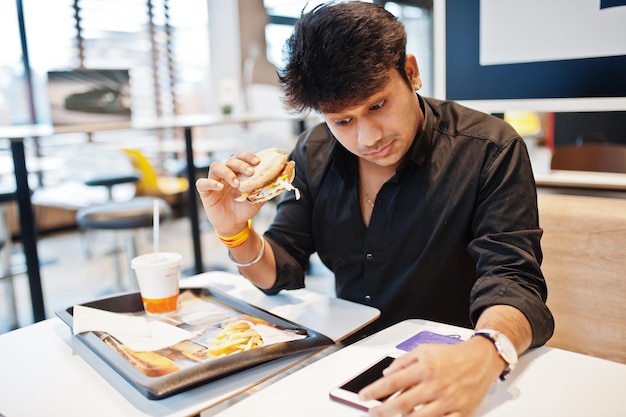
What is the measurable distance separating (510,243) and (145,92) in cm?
574

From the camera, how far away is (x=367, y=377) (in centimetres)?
89

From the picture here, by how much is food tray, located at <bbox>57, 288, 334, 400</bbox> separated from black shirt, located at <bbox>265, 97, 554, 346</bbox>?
235 millimetres

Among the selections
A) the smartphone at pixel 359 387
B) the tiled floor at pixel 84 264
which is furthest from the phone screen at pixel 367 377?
the tiled floor at pixel 84 264

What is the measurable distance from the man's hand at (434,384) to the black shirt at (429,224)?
0.29 m

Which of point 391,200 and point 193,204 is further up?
point 391,200

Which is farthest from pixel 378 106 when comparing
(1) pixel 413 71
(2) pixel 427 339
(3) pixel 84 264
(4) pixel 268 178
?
(3) pixel 84 264

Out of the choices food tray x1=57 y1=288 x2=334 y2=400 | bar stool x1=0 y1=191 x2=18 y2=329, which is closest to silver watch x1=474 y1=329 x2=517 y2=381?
food tray x1=57 y1=288 x2=334 y2=400

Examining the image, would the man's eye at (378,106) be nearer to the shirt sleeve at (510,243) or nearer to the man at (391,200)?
the man at (391,200)

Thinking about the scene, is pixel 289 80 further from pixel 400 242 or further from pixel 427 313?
pixel 427 313

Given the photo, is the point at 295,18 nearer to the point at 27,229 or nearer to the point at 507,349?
the point at 27,229

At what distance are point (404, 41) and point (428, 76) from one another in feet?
18.8

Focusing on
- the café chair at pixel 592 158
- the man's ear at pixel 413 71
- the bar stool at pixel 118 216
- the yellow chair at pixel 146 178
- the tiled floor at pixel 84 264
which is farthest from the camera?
the yellow chair at pixel 146 178

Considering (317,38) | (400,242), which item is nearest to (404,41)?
(317,38)

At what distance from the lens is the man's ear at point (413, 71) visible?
4.23 feet
